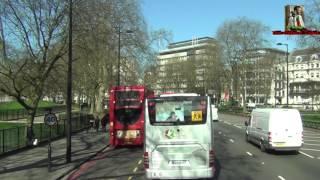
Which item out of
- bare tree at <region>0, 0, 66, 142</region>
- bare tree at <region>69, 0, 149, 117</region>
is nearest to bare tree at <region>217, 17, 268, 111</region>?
bare tree at <region>69, 0, 149, 117</region>

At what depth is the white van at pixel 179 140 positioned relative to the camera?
16344 millimetres

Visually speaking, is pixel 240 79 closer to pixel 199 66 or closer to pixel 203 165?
pixel 199 66

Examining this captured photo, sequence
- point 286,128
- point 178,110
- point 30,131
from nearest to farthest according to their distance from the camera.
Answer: point 178,110 < point 286,128 < point 30,131

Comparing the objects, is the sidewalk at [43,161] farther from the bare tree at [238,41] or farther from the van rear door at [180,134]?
the bare tree at [238,41]

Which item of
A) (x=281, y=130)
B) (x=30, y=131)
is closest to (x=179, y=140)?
(x=281, y=130)

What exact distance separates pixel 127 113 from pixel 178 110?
13263 mm

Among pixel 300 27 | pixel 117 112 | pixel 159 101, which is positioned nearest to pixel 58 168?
pixel 159 101

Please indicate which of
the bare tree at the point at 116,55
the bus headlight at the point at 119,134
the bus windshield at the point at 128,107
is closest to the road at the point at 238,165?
the bus headlight at the point at 119,134

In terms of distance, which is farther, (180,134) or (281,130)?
(281,130)

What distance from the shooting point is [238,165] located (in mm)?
21328

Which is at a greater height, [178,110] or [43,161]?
[178,110]

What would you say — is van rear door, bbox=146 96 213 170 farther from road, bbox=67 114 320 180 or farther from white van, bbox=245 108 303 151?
white van, bbox=245 108 303 151

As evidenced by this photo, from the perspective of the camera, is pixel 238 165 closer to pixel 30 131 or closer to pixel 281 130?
pixel 281 130

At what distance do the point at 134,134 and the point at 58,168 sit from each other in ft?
33.0
